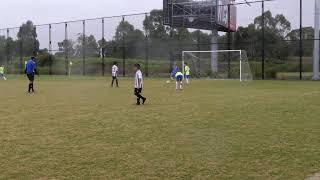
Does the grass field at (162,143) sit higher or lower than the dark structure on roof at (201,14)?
lower

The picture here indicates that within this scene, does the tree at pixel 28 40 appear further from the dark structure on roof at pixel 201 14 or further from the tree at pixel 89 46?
the dark structure on roof at pixel 201 14

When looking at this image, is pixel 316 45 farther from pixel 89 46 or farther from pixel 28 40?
pixel 28 40

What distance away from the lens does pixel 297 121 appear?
1288 centimetres

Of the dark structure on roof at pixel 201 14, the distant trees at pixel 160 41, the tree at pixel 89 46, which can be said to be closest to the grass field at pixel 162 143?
the distant trees at pixel 160 41

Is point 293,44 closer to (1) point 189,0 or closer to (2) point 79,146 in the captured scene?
(1) point 189,0

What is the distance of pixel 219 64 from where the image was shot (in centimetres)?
4325

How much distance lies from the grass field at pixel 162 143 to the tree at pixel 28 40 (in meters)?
49.0

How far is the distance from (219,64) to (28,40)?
31.2 m

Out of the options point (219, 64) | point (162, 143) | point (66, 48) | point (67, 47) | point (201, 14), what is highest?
point (201, 14)

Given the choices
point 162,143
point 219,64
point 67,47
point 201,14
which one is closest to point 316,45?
point 219,64

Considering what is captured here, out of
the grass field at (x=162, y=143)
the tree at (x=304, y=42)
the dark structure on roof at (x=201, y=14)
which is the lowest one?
the grass field at (x=162, y=143)

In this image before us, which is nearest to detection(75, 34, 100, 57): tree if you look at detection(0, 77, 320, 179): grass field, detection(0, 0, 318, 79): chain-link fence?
detection(0, 0, 318, 79): chain-link fence

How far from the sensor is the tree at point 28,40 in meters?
63.7

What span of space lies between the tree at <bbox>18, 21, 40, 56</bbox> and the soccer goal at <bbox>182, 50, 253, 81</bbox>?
83.9ft
